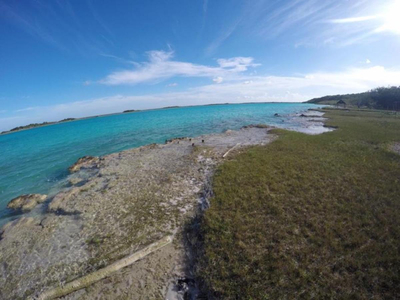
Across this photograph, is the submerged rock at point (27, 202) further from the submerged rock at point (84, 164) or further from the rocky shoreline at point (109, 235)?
the submerged rock at point (84, 164)

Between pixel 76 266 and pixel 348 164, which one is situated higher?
pixel 348 164

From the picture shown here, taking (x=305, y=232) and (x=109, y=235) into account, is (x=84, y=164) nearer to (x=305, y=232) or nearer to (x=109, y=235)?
(x=109, y=235)

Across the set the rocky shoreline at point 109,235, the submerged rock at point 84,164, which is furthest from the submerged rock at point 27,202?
the submerged rock at point 84,164

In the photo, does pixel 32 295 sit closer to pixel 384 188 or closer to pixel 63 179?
pixel 63 179

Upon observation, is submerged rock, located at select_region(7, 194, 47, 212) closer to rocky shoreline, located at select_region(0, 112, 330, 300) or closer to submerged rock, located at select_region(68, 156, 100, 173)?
rocky shoreline, located at select_region(0, 112, 330, 300)

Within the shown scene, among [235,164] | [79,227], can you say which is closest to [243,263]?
[79,227]
